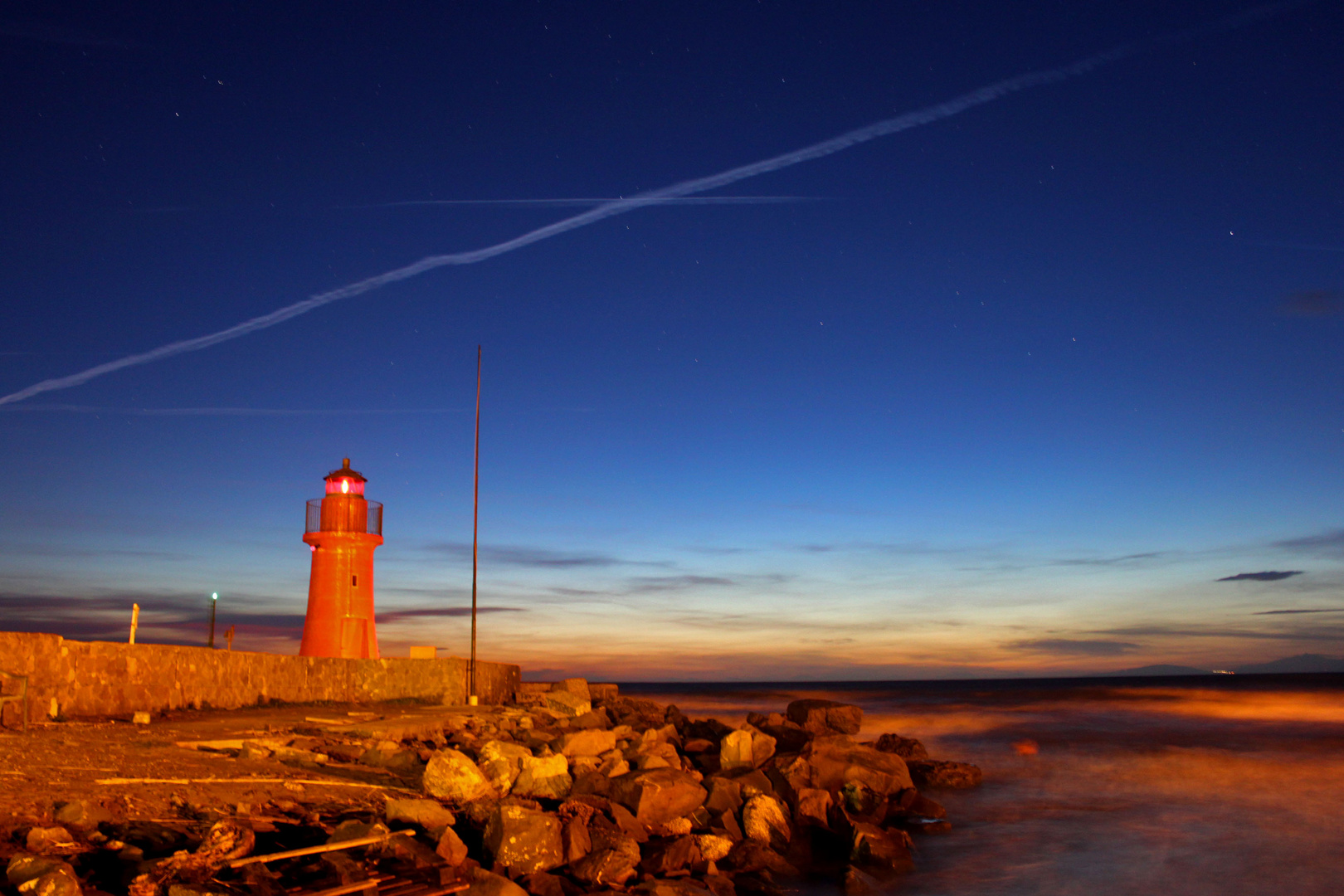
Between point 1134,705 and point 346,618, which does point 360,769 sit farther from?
point 1134,705

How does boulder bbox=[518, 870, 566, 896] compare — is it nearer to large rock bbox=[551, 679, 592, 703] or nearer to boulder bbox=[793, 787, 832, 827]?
boulder bbox=[793, 787, 832, 827]

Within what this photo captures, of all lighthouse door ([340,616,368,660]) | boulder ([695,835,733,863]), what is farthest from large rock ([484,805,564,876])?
lighthouse door ([340,616,368,660])

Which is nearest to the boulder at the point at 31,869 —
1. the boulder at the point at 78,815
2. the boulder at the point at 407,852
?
the boulder at the point at 78,815

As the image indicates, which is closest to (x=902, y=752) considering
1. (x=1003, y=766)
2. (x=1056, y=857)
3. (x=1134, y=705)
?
(x=1003, y=766)

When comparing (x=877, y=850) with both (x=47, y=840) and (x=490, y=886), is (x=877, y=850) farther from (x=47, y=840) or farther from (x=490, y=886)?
(x=47, y=840)

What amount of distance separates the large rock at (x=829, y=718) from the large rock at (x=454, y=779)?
417 inches

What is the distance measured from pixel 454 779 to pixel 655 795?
1722mm

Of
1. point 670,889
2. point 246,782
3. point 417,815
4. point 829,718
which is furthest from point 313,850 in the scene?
point 829,718

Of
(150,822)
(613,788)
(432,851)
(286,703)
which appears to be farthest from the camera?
(286,703)

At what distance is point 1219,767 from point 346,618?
17511 millimetres

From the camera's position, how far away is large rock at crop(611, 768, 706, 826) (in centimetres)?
809

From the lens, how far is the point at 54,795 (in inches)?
223

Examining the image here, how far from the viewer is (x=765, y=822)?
894 centimetres

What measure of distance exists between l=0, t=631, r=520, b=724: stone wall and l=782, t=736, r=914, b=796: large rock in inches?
279
